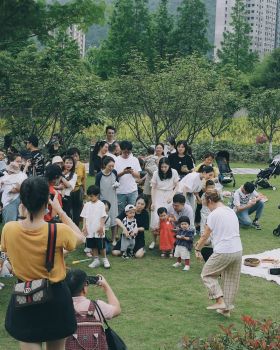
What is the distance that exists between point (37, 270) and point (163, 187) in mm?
6090

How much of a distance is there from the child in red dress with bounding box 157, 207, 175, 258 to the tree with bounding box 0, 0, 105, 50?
4.09 metres

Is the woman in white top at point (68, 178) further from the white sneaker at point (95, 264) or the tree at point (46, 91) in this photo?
the tree at point (46, 91)

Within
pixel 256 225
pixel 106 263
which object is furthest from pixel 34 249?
pixel 256 225

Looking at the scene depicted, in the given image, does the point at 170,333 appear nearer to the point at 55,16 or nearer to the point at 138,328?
the point at 138,328

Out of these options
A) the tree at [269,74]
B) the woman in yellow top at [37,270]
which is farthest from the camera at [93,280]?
the tree at [269,74]

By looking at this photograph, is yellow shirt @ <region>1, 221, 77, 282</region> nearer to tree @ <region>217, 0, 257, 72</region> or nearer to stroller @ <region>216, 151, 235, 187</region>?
stroller @ <region>216, 151, 235, 187</region>

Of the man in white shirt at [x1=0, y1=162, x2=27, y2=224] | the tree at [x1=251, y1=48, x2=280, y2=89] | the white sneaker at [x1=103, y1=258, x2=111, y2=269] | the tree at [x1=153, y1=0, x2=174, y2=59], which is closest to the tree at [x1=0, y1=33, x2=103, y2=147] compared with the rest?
the man in white shirt at [x1=0, y1=162, x2=27, y2=224]

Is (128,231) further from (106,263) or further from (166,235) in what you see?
(106,263)

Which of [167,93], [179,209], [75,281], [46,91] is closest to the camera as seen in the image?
[75,281]

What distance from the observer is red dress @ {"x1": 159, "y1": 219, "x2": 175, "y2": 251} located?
880cm

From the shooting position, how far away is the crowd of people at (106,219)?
10.9ft

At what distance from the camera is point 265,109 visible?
24484 mm

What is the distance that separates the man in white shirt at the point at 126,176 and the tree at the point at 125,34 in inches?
1494

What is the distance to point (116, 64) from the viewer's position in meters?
46.9
